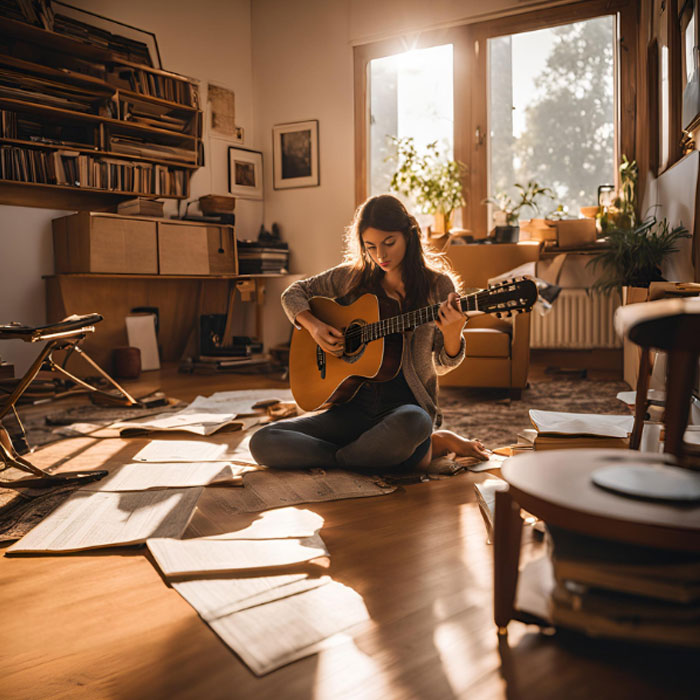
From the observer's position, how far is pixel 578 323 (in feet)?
14.8

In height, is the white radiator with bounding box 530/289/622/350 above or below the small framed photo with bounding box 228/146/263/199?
below

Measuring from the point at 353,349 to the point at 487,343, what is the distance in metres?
1.60

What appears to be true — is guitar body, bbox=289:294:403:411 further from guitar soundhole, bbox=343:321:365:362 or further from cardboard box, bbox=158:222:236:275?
cardboard box, bbox=158:222:236:275

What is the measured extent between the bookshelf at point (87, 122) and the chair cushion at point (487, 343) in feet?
7.94

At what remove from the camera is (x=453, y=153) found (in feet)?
16.0

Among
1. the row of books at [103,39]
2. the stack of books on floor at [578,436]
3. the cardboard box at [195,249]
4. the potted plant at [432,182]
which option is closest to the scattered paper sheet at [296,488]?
the stack of books on floor at [578,436]

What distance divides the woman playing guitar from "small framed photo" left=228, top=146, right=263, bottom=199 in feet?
11.6

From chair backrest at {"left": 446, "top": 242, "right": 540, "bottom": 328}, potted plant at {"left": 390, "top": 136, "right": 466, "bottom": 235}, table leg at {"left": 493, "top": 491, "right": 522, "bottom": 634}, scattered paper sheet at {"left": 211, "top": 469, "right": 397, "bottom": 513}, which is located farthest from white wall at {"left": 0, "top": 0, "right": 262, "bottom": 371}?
table leg at {"left": 493, "top": 491, "right": 522, "bottom": 634}

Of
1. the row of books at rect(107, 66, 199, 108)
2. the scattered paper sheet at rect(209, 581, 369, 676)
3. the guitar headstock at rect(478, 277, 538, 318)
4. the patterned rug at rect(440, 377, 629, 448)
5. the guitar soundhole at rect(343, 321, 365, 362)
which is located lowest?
the patterned rug at rect(440, 377, 629, 448)

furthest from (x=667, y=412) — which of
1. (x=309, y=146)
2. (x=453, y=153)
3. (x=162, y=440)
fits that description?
(x=309, y=146)

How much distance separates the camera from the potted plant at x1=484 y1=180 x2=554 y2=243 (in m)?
4.18

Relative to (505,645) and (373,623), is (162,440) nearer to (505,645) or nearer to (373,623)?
(373,623)

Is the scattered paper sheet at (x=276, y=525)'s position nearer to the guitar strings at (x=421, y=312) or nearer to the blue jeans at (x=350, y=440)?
the blue jeans at (x=350, y=440)

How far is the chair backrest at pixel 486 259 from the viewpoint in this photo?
153 inches
